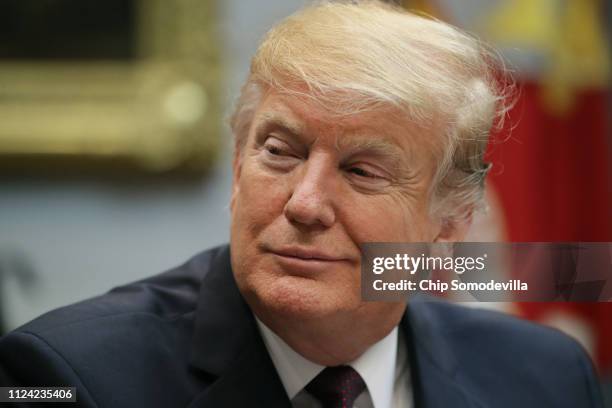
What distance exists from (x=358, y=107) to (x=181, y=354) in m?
0.45

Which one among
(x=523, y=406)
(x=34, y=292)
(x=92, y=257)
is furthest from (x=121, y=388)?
(x=92, y=257)

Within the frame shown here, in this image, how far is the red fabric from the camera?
9.43 ft

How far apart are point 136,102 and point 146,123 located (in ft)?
0.24

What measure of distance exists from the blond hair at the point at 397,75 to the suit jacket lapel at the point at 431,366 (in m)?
0.24

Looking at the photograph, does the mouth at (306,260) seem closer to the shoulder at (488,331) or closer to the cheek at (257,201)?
the cheek at (257,201)

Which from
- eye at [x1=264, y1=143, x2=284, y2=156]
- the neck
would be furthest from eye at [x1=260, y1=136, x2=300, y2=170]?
the neck

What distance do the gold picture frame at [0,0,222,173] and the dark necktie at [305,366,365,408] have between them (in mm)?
1513

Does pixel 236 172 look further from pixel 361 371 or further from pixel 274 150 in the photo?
pixel 361 371

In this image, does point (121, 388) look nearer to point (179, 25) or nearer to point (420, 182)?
point (420, 182)

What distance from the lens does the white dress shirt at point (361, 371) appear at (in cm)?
129

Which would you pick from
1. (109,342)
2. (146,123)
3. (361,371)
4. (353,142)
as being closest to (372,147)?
(353,142)

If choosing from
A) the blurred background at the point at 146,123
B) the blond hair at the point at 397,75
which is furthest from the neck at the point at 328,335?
the blurred background at the point at 146,123

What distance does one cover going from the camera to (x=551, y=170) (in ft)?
9.56

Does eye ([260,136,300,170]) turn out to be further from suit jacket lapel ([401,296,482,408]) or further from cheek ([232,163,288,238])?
suit jacket lapel ([401,296,482,408])
